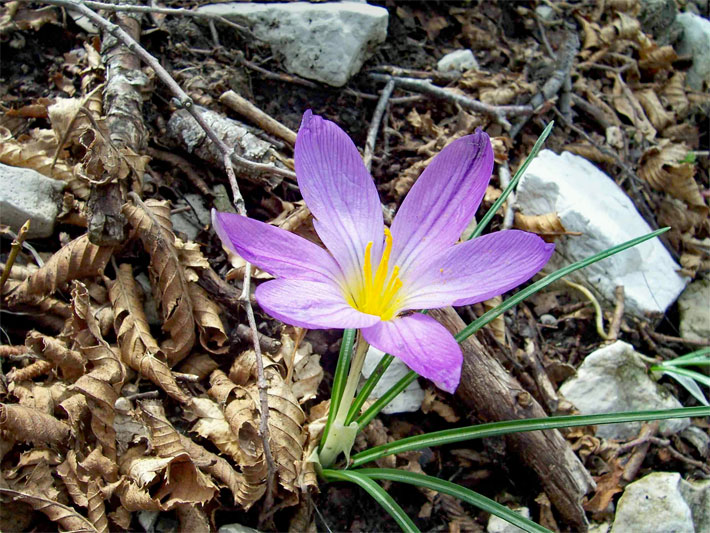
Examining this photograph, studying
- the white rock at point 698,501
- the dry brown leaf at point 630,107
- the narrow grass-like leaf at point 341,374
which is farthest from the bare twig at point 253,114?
the dry brown leaf at point 630,107

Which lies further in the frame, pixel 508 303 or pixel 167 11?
pixel 167 11

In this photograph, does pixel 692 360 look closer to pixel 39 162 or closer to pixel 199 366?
pixel 199 366

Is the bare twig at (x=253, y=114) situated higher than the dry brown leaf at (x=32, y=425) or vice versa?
the bare twig at (x=253, y=114)

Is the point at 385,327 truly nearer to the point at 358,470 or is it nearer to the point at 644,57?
the point at 358,470

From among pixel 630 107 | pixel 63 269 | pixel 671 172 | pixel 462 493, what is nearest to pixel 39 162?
pixel 63 269

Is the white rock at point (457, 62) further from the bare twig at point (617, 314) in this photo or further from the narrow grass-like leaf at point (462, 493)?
the narrow grass-like leaf at point (462, 493)

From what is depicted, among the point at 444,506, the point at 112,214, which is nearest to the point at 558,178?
the point at 444,506
